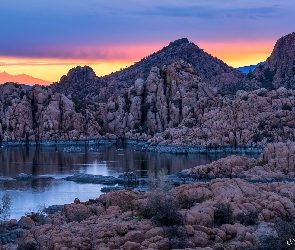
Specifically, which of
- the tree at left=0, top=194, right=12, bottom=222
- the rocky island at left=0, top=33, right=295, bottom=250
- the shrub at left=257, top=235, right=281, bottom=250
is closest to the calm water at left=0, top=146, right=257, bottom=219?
the tree at left=0, top=194, right=12, bottom=222

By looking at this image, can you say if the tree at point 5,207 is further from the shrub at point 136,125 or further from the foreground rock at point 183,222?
the shrub at point 136,125

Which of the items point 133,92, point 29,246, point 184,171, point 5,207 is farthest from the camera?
point 133,92

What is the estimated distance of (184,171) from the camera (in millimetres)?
79625

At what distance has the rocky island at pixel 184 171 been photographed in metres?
27.0

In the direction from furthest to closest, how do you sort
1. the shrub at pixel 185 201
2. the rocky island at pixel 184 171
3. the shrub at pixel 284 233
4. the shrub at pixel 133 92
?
the shrub at pixel 133 92 < the shrub at pixel 185 201 < the rocky island at pixel 184 171 < the shrub at pixel 284 233

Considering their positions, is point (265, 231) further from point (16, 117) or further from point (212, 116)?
point (16, 117)

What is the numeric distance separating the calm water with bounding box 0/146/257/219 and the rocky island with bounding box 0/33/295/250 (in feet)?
40.0

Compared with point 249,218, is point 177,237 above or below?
below

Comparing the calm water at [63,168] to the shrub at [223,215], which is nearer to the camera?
the shrub at [223,215]

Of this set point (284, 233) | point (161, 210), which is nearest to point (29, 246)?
point (161, 210)

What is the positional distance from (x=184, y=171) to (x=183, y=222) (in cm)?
5173

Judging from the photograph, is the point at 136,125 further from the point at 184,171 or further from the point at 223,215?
the point at 223,215

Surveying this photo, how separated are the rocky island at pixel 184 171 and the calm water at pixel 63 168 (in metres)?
12.2

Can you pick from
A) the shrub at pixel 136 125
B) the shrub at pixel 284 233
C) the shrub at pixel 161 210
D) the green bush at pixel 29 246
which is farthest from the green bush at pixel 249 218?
the shrub at pixel 136 125
